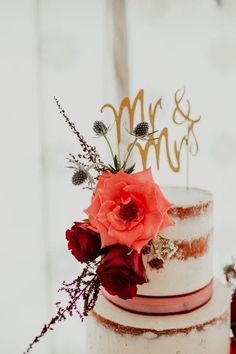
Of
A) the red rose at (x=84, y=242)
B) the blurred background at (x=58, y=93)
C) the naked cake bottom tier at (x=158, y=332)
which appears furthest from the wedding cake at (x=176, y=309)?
the blurred background at (x=58, y=93)

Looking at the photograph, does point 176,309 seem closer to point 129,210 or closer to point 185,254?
point 185,254

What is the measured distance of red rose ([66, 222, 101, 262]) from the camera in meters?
0.83

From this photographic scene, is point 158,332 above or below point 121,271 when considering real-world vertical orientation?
below

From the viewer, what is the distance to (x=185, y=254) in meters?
0.94

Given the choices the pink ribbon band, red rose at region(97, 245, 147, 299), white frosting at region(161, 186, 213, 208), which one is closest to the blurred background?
white frosting at region(161, 186, 213, 208)

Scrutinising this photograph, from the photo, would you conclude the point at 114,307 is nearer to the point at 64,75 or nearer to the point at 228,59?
the point at 64,75

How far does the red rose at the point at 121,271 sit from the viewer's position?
805 millimetres

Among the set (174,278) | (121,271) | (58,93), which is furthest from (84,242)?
(58,93)

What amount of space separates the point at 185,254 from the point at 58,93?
0.77 metres

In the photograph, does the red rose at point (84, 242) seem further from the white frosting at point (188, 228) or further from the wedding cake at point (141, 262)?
the white frosting at point (188, 228)

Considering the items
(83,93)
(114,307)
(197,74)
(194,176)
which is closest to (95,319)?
(114,307)

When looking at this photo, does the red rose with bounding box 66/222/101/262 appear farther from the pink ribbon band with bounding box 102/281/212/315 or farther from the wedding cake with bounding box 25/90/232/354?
the pink ribbon band with bounding box 102/281/212/315

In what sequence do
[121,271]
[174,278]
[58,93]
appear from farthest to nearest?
[58,93], [174,278], [121,271]

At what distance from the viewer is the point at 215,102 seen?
1786 millimetres
